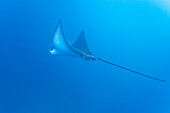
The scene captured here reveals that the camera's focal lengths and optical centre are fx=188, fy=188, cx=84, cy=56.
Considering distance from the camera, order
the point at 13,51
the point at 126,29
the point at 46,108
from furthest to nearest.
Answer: the point at 126,29 < the point at 13,51 < the point at 46,108

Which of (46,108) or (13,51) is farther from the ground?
(13,51)

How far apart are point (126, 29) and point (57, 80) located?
150 inches

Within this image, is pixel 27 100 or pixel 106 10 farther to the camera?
pixel 106 10

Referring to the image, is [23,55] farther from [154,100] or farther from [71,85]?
[154,100]

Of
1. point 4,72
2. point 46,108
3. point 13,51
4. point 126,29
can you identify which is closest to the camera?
point 46,108

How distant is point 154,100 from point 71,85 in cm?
348

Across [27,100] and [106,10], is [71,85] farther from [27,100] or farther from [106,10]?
[106,10]

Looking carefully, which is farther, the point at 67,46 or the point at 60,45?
the point at 60,45

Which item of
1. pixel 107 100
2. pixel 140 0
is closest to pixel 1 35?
pixel 107 100

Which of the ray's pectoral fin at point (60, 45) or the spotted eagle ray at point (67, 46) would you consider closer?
the spotted eagle ray at point (67, 46)

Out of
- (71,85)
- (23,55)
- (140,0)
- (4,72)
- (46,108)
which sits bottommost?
(46,108)

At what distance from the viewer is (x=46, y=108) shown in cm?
668

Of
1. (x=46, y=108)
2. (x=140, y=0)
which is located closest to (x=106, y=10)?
(x=140, y=0)

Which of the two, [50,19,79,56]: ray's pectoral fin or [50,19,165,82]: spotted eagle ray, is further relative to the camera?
[50,19,79,56]: ray's pectoral fin
